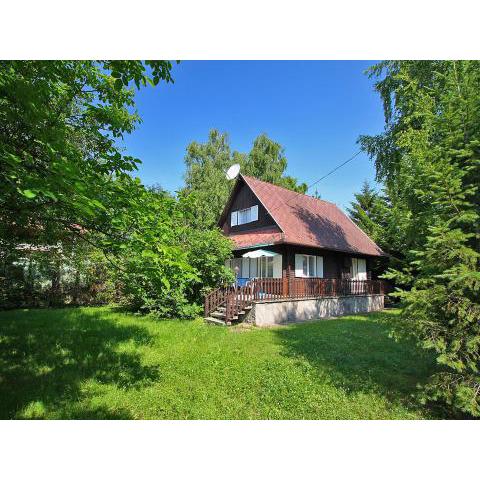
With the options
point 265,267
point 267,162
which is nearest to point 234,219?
point 265,267

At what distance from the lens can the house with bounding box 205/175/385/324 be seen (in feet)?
41.2

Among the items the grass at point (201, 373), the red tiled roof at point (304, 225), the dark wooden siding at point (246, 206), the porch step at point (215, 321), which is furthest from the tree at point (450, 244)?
the dark wooden siding at point (246, 206)

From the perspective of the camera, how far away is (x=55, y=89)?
16.2 ft

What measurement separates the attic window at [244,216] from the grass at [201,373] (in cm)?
914

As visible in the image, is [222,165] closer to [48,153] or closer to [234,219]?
[234,219]

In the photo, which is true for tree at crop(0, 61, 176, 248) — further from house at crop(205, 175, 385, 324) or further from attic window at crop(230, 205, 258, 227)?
attic window at crop(230, 205, 258, 227)

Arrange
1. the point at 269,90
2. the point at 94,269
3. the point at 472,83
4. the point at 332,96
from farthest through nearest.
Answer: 1. the point at 94,269
2. the point at 332,96
3. the point at 269,90
4. the point at 472,83

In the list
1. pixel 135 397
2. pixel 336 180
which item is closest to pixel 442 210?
pixel 135 397

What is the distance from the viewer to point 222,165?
33.4m

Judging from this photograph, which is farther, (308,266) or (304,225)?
(304,225)

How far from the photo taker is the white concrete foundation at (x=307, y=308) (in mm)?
11922

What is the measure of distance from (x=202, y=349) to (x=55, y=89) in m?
6.61

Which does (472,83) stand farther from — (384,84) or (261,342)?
(384,84)

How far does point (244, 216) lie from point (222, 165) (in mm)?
16302
